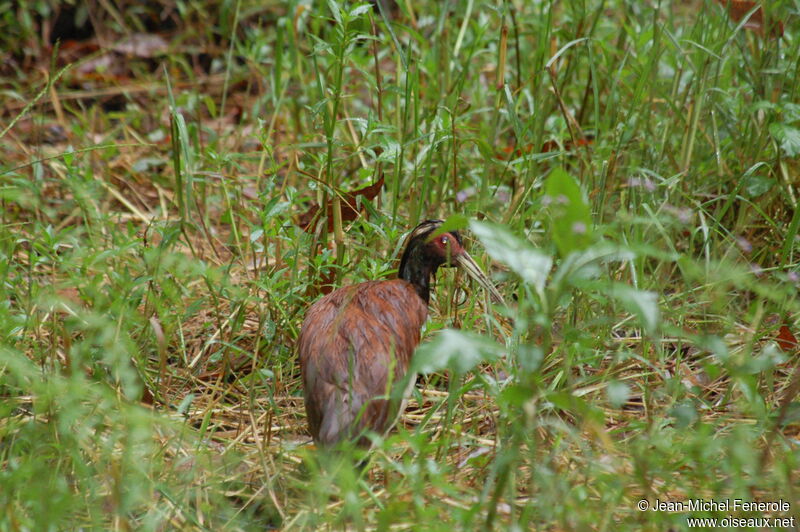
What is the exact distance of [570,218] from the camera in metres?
1.92

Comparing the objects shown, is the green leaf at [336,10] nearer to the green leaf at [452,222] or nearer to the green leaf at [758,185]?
the green leaf at [452,222]

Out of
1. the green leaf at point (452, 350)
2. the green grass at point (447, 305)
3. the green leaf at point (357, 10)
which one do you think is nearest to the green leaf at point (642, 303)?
the green grass at point (447, 305)

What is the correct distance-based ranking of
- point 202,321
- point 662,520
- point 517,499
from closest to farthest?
point 662,520, point 517,499, point 202,321

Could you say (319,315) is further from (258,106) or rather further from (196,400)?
(258,106)

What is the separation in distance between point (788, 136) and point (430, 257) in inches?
60.2

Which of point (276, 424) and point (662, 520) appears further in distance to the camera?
point (276, 424)

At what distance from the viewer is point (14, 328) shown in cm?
299

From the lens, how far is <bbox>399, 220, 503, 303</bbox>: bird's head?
3.30 m

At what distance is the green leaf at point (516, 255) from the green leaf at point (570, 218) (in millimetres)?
70

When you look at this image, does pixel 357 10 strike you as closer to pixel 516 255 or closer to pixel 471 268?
pixel 471 268

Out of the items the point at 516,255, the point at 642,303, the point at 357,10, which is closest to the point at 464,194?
the point at 357,10

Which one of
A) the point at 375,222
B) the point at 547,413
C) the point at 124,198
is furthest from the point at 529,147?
the point at 124,198

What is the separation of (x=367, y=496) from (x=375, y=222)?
1.25m

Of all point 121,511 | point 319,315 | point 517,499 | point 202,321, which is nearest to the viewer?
point 121,511
